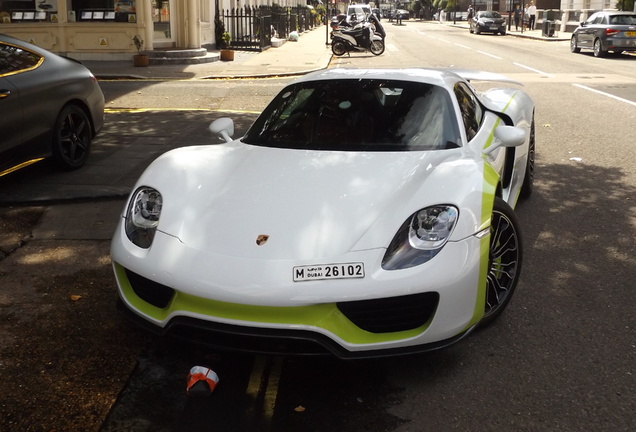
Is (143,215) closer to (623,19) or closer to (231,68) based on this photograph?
(231,68)

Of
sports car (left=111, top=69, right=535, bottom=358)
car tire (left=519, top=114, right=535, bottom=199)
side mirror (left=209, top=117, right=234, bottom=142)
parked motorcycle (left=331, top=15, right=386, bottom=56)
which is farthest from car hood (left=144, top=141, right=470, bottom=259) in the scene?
parked motorcycle (left=331, top=15, right=386, bottom=56)

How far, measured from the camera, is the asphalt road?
3.23 m

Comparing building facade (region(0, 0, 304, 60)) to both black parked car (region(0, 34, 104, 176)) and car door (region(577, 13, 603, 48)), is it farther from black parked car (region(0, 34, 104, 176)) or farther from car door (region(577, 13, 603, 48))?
car door (region(577, 13, 603, 48))

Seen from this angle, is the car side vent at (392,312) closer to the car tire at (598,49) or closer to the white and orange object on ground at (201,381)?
the white and orange object on ground at (201,381)

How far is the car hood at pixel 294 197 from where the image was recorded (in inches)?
135

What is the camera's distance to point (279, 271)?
10.8 feet

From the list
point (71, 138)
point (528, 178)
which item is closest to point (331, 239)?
point (528, 178)

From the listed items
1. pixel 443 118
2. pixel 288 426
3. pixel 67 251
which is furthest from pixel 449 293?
pixel 67 251

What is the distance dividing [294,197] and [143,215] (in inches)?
31.3

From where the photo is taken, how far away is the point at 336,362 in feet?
12.3

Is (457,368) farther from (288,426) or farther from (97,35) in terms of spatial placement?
(97,35)

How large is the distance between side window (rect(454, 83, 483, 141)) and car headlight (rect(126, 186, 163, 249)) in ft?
6.37

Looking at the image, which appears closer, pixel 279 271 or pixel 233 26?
pixel 279 271

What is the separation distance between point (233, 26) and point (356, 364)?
27690 millimetres
